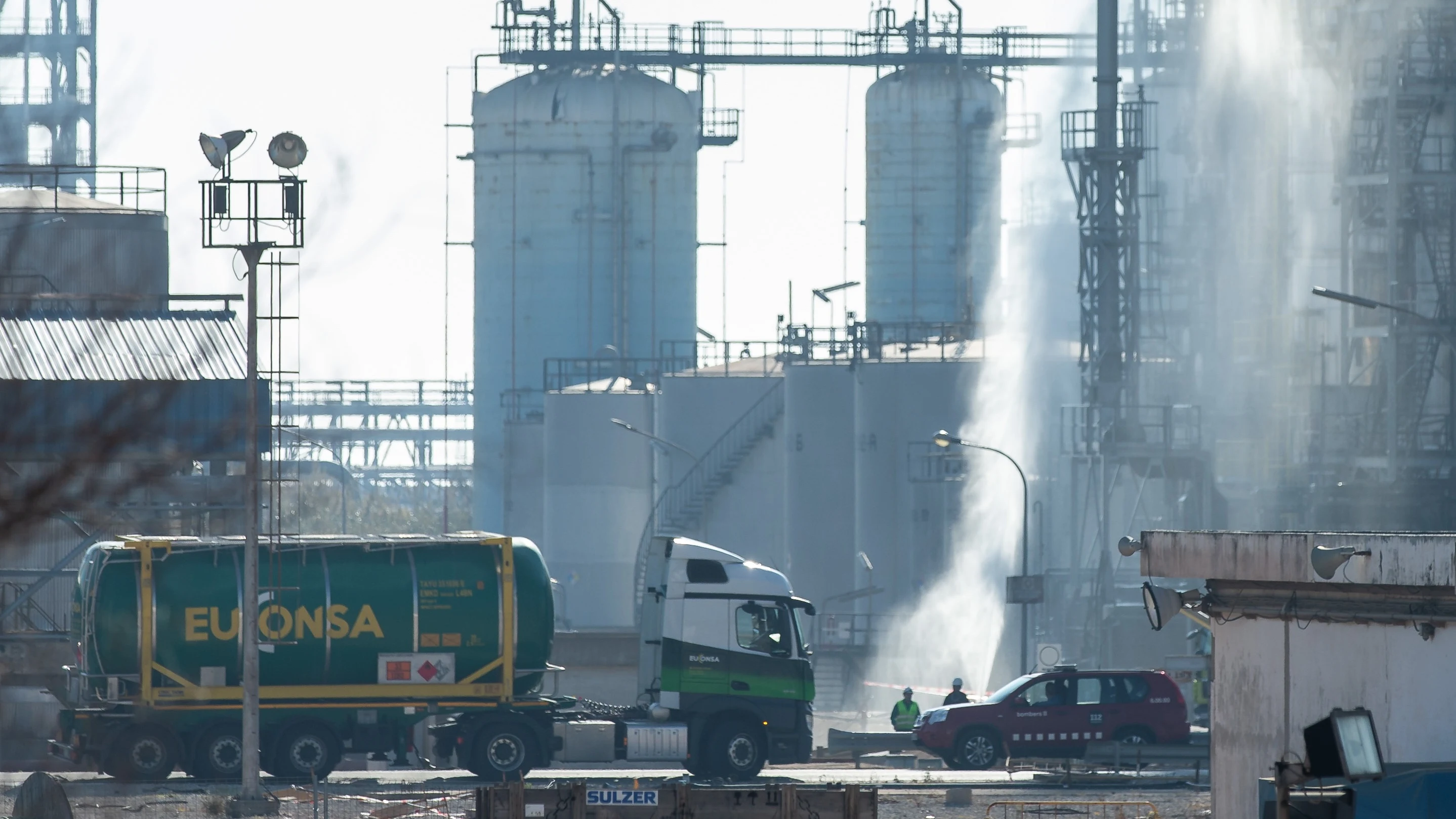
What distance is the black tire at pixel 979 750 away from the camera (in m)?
30.4

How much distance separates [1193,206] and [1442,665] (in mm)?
41360

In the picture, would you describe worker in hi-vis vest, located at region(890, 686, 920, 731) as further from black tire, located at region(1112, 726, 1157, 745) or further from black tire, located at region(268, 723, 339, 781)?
black tire, located at region(268, 723, 339, 781)

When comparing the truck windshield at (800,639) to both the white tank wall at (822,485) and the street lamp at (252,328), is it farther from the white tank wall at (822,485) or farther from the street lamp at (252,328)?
the white tank wall at (822,485)

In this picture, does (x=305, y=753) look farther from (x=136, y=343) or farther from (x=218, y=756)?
(x=136, y=343)

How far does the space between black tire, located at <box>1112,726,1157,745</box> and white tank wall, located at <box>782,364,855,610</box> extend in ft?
93.7

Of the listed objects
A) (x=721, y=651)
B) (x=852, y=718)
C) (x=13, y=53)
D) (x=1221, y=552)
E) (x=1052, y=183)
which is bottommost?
(x=852, y=718)

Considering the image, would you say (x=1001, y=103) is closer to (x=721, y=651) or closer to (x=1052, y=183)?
(x=1052, y=183)

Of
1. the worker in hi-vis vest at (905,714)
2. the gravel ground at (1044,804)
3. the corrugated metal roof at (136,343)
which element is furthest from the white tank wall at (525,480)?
the gravel ground at (1044,804)

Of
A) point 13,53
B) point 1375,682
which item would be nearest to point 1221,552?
point 1375,682

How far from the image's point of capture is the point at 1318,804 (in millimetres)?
10523

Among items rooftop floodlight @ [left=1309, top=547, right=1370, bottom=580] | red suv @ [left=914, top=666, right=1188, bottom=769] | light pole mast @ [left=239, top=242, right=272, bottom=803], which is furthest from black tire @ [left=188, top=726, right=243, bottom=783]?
rooftop floodlight @ [left=1309, top=547, right=1370, bottom=580]

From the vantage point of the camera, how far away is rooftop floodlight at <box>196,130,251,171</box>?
23.8 m

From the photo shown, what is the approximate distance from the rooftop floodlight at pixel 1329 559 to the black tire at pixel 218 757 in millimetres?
15488

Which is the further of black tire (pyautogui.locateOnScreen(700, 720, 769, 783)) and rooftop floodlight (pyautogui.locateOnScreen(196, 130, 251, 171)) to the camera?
black tire (pyautogui.locateOnScreen(700, 720, 769, 783))
